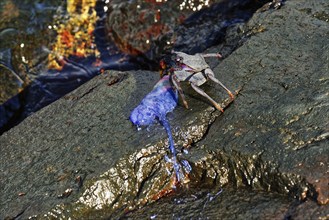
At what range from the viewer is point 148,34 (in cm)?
692

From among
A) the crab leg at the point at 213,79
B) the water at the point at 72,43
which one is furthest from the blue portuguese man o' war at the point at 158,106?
the water at the point at 72,43

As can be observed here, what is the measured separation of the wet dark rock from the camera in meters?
3.60

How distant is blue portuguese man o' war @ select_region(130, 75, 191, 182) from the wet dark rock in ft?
0.22

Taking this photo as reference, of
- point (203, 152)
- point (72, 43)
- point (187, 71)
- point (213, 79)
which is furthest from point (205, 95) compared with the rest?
point (72, 43)

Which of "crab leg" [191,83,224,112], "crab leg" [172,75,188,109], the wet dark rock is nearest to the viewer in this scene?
the wet dark rock

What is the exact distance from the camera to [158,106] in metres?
4.30

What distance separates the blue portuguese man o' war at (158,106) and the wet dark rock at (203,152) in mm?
66

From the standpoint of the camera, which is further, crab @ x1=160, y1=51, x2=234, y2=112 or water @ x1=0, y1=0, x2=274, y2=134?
water @ x1=0, y1=0, x2=274, y2=134

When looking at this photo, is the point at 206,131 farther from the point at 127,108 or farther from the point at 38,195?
the point at 38,195

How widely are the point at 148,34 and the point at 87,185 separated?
3440 mm

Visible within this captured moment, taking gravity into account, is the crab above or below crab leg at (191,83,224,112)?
above

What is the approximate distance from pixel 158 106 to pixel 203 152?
1.98 feet

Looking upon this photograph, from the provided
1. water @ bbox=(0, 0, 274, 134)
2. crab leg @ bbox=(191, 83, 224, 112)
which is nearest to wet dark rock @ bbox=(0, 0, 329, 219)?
crab leg @ bbox=(191, 83, 224, 112)

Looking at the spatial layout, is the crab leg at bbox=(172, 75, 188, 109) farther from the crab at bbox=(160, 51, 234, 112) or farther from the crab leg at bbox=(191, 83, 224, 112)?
the crab leg at bbox=(191, 83, 224, 112)
